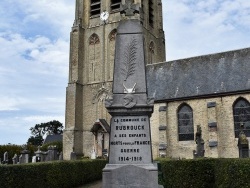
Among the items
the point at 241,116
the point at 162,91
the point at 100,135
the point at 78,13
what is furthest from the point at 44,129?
the point at 241,116

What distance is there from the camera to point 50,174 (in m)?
11.9

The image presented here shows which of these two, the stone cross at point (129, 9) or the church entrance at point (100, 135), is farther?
the church entrance at point (100, 135)

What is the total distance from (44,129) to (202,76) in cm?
7844

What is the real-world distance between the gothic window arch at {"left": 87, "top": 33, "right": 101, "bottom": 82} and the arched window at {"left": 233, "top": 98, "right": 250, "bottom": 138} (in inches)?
550

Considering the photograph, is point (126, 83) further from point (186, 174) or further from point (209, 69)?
point (209, 69)

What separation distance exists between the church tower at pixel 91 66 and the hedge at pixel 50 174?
489 inches

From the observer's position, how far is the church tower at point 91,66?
29.8 meters

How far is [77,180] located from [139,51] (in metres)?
8.68

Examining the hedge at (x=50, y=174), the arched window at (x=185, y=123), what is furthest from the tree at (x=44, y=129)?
the hedge at (x=50, y=174)

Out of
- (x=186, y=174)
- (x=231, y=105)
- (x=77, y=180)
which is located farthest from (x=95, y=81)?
(x=186, y=174)

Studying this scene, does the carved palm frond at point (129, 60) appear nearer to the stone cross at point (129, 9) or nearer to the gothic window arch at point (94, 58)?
the stone cross at point (129, 9)

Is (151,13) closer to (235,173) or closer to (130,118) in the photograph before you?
(235,173)

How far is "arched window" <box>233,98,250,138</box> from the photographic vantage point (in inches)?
861

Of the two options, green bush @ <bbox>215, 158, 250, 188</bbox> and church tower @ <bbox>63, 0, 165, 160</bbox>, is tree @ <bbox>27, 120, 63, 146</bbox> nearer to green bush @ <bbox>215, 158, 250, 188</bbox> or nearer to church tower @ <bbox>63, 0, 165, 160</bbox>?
church tower @ <bbox>63, 0, 165, 160</bbox>
